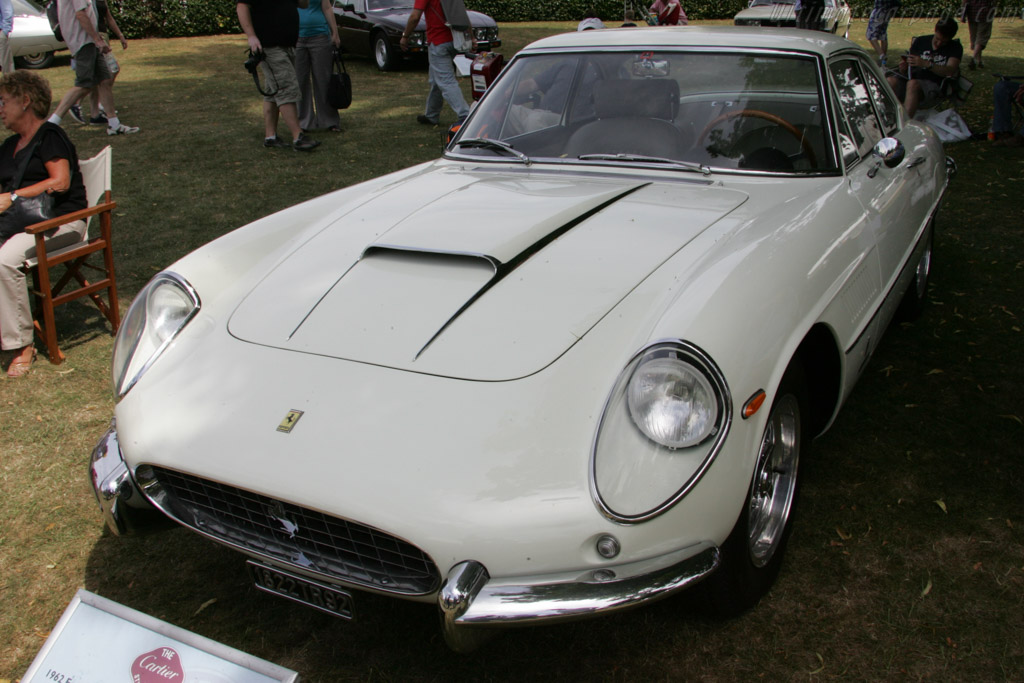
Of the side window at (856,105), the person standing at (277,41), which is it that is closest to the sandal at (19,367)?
the side window at (856,105)

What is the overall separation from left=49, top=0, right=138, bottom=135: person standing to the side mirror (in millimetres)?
7036

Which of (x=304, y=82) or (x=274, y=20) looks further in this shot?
(x=304, y=82)

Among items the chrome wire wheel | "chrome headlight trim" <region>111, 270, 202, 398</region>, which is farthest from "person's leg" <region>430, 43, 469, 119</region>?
the chrome wire wheel

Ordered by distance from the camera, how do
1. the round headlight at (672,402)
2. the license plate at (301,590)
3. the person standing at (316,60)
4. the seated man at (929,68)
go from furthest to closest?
1. the seated man at (929,68)
2. the person standing at (316,60)
3. the license plate at (301,590)
4. the round headlight at (672,402)

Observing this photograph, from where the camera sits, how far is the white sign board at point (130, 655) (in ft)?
5.98

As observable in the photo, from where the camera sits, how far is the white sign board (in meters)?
1.82

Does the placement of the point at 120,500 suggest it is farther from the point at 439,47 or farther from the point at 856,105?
the point at 439,47

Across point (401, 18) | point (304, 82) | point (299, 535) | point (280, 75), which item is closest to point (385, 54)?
point (401, 18)

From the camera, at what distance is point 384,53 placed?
540 inches

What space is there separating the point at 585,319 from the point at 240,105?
406 inches

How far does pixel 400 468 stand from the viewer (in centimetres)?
193

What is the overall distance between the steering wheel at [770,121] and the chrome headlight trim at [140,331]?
1.98 metres

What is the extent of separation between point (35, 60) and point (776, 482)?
16.9 m

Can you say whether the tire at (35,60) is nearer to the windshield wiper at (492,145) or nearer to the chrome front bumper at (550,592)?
the windshield wiper at (492,145)
